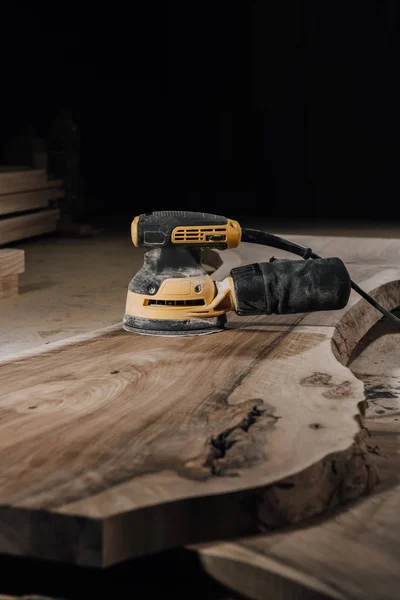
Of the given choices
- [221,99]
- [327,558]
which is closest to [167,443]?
[327,558]

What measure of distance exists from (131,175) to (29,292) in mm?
4660

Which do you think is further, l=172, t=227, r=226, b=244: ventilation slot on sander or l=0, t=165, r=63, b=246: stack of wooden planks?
l=0, t=165, r=63, b=246: stack of wooden planks

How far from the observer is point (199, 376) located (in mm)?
1798

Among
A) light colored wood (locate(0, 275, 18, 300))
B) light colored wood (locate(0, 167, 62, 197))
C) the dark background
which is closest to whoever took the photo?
light colored wood (locate(0, 275, 18, 300))

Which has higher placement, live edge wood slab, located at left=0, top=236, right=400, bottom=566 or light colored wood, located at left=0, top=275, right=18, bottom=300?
live edge wood slab, located at left=0, top=236, right=400, bottom=566

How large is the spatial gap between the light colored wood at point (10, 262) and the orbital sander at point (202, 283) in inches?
84.4

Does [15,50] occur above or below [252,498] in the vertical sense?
above

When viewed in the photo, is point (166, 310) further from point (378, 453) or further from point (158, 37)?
point (158, 37)

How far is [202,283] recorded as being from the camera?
2.22m

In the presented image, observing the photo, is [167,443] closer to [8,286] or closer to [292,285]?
[292,285]

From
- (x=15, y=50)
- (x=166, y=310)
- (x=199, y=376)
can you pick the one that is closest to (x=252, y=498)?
(x=199, y=376)

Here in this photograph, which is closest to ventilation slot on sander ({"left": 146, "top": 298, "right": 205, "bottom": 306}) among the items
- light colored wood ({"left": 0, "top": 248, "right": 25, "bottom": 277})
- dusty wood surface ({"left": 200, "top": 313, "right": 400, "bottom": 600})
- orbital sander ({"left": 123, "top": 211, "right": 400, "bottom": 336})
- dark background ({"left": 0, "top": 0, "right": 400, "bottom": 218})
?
orbital sander ({"left": 123, "top": 211, "right": 400, "bottom": 336})

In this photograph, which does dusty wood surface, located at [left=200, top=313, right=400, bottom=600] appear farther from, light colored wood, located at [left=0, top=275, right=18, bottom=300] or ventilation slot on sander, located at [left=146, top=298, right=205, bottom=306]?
light colored wood, located at [left=0, top=275, right=18, bottom=300]

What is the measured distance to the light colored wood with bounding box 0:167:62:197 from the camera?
5574 mm
